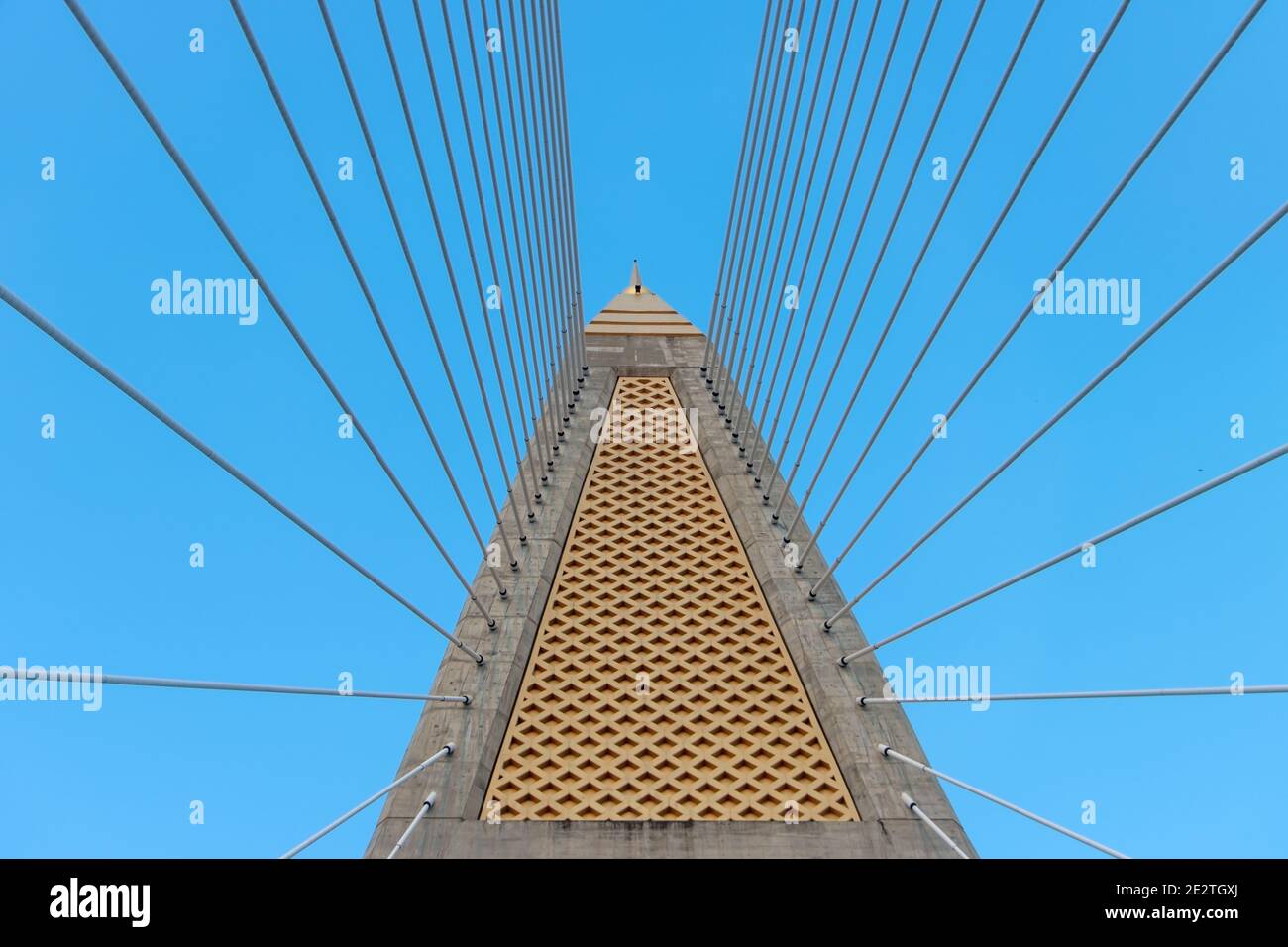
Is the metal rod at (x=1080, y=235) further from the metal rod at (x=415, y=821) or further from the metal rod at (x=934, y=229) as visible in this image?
the metal rod at (x=415, y=821)

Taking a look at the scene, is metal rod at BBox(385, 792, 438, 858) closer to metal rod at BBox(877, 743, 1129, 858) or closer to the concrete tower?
the concrete tower

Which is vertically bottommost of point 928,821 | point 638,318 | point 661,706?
point 928,821

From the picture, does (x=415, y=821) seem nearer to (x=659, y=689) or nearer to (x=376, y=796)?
(x=376, y=796)

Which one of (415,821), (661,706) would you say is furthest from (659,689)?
(415,821)

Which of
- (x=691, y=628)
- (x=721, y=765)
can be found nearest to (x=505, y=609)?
(x=691, y=628)
